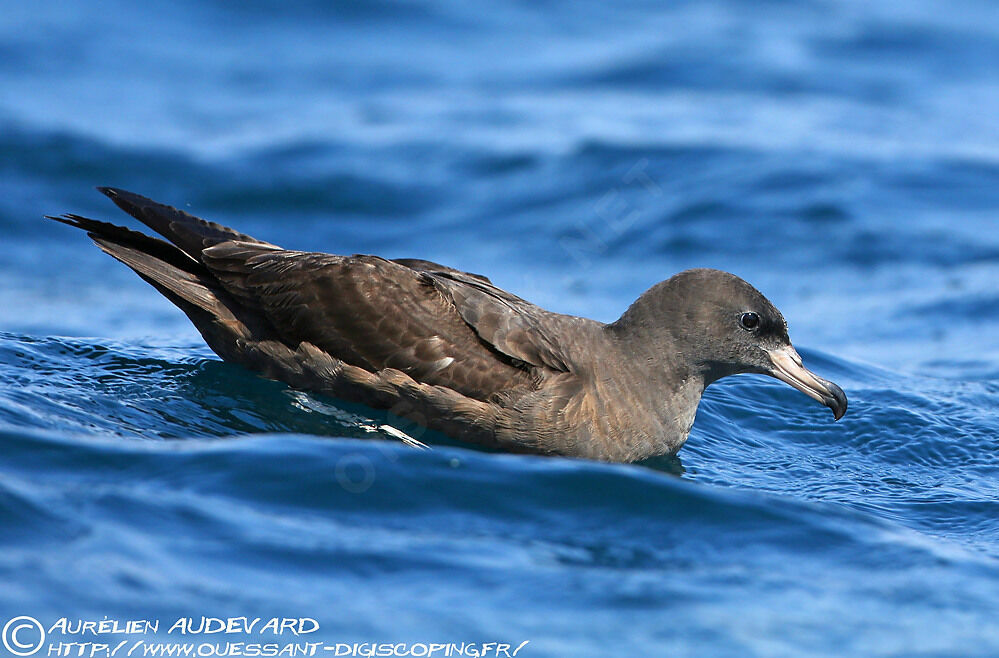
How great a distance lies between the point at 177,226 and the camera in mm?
7512

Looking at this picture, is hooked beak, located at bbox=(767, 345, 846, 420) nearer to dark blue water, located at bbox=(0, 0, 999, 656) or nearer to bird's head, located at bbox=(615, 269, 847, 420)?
bird's head, located at bbox=(615, 269, 847, 420)

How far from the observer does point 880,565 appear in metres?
5.76

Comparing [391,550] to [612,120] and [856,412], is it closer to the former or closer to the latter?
[856,412]

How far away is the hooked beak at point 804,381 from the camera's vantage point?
7062 mm

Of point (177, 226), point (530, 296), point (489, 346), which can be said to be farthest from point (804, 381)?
point (530, 296)

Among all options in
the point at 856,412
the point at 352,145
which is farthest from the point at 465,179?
the point at 856,412

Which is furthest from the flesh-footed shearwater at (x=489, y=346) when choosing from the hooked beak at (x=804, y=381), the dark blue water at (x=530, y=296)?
the dark blue water at (x=530, y=296)

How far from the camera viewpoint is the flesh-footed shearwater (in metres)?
6.79

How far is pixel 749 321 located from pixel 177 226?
334cm

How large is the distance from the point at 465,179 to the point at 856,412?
6.58m

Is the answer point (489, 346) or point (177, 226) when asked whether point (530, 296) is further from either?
point (489, 346)

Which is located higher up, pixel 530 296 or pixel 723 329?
pixel 530 296

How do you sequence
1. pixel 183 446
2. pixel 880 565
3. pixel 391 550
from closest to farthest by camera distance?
pixel 391 550
pixel 880 565
pixel 183 446

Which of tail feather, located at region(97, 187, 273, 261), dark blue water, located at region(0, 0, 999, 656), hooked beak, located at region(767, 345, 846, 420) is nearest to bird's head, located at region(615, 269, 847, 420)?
hooked beak, located at region(767, 345, 846, 420)
